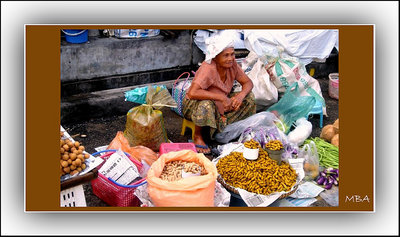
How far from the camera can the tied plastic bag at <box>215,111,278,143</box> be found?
226 inches

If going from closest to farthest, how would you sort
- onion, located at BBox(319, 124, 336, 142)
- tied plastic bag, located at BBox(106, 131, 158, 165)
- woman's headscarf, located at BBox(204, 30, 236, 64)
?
tied plastic bag, located at BBox(106, 131, 158, 165) < woman's headscarf, located at BBox(204, 30, 236, 64) < onion, located at BBox(319, 124, 336, 142)

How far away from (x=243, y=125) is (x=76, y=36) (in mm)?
2304

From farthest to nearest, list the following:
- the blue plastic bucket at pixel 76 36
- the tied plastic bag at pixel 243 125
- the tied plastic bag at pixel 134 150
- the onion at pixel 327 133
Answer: the blue plastic bucket at pixel 76 36 < the onion at pixel 327 133 < the tied plastic bag at pixel 243 125 < the tied plastic bag at pixel 134 150

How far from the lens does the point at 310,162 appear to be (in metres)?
5.21

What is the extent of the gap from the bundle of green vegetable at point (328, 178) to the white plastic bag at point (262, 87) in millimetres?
1418

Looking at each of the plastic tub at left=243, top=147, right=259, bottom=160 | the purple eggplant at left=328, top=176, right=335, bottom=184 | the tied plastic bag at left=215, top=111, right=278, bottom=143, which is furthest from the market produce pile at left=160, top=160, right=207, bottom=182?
the purple eggplant at left=328, top=176, right=335, bottom=184

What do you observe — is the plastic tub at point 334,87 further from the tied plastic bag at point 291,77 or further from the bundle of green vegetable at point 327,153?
the bundle of green vegetable at point 327,153

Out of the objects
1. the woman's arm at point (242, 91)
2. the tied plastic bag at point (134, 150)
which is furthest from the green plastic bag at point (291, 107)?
the tied plastic bag at point (134, 150)

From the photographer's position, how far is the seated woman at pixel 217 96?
5.45m

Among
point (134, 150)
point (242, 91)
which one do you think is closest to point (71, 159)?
point (134, 150)

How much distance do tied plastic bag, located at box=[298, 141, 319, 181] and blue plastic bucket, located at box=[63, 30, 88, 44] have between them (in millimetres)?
2976

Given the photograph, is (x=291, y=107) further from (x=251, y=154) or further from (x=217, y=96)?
(x=251, y=154)

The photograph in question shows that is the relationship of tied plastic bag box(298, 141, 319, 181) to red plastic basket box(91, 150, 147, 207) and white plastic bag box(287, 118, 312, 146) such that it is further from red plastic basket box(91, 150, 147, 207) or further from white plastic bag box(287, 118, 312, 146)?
red plastic basket box(91, 150, 147, 207)

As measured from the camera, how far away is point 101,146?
570cm
